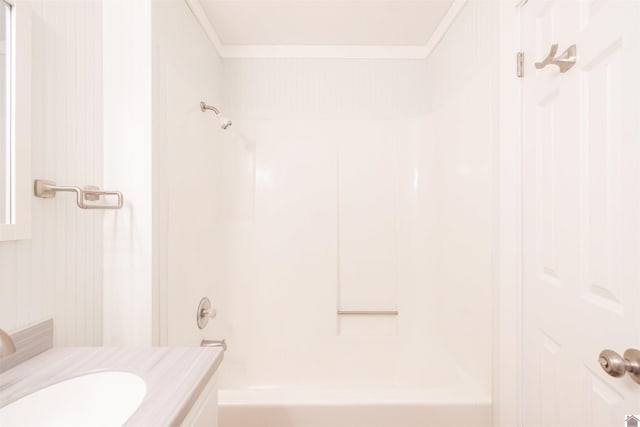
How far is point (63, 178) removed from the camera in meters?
1.00

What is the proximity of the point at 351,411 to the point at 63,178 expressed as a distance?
126cm

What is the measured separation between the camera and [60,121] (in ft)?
3.24

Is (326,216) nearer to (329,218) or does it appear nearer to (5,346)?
(329,218)

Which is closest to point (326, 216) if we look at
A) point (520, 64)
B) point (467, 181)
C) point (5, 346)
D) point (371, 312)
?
point (371, 312)

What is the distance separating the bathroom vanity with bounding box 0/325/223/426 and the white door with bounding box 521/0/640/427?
0.94m

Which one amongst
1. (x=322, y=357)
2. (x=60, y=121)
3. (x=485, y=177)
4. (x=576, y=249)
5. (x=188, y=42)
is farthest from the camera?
(x=322, y=357)

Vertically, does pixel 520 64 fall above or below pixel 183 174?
above

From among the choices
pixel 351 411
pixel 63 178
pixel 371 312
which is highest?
pixel 63 178

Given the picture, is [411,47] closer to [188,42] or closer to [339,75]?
[339,75]

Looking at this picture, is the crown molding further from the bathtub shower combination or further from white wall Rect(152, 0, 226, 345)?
white wall Rect(152, 0, 226, 345)

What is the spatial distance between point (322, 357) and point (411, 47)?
2062 mm

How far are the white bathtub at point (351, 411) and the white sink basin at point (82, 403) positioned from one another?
610 millimetres

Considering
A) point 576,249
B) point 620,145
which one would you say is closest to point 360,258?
point 576,249

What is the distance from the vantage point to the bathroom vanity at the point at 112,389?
65 cm
